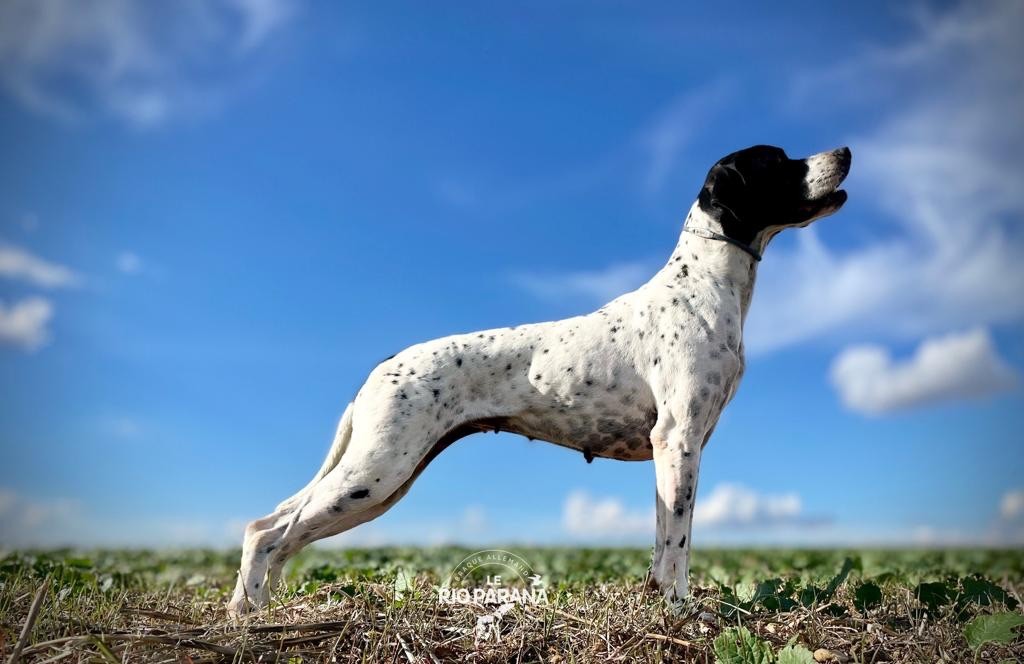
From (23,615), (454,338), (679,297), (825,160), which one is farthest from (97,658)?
(825,160)

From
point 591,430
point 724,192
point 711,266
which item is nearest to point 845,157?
point 724,192

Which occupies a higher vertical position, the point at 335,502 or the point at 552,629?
the point at 335,502

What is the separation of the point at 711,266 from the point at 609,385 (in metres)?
1.10

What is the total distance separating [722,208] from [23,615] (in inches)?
183

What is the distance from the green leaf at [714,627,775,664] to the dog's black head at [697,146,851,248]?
284cm

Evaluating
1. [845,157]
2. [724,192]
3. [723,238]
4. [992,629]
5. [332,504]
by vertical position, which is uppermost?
[845,157]

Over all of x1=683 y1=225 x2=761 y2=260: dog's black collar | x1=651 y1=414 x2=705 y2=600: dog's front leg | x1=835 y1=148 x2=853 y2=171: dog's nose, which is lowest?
x1=651 y1=414 x2=705 y2=600: dog's front leg

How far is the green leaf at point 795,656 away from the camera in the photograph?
354 cm

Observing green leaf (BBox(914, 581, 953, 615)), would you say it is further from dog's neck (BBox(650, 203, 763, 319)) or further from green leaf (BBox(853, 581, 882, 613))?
dog's neck (BBox(650, 203, 763, 319))

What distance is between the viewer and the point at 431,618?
4168mm

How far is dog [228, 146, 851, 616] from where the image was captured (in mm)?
5227

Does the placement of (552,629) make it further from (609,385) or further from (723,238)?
(723,238)

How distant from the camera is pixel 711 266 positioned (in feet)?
18.8

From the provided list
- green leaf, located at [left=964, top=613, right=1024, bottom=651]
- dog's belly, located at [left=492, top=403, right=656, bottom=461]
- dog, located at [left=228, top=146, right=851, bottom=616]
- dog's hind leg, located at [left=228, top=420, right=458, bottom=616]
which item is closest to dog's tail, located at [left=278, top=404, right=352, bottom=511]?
dog, located at [left=228, top=146, right=851, bottom=616]
